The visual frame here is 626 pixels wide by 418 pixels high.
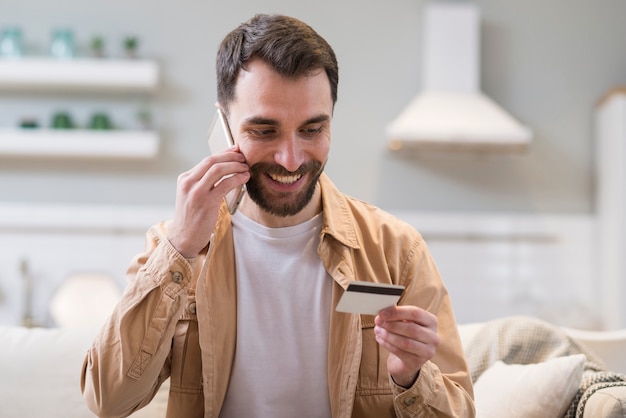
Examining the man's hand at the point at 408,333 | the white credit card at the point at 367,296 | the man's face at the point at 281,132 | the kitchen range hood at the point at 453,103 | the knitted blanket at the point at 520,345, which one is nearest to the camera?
the white credit card at the point at 367,296

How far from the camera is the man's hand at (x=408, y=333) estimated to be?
145cm

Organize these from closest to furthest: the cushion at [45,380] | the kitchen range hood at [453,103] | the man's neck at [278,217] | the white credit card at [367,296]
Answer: the white credit card at [367,296]
the man's neck at [278,217]
the cushion at [45,380]
the kitchen range hood at [453,103]

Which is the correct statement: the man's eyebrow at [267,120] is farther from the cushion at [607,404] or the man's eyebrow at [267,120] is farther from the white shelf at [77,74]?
the white shelf at [77,74]

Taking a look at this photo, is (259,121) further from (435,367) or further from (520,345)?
(520,345)

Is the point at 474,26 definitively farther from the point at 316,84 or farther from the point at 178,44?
the point at 316,84

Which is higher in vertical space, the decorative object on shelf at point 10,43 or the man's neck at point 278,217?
the decorative object on shelf at point 10,43

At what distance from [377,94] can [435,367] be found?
2.77 m

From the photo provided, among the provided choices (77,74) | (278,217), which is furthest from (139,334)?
(77,74)

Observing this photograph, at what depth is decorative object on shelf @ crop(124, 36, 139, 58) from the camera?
408 cm

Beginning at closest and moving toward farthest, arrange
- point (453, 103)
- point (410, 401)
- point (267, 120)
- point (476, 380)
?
point (410, 401) → point (267, 120) → point (476, 380) → point (453, 103)

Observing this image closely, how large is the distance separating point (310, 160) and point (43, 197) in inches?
109

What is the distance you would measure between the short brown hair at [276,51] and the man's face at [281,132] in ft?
0.06

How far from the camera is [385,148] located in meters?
4.21

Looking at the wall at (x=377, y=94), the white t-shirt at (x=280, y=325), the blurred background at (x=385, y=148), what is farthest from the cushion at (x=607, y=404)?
the wall at (x=377, y=94)
